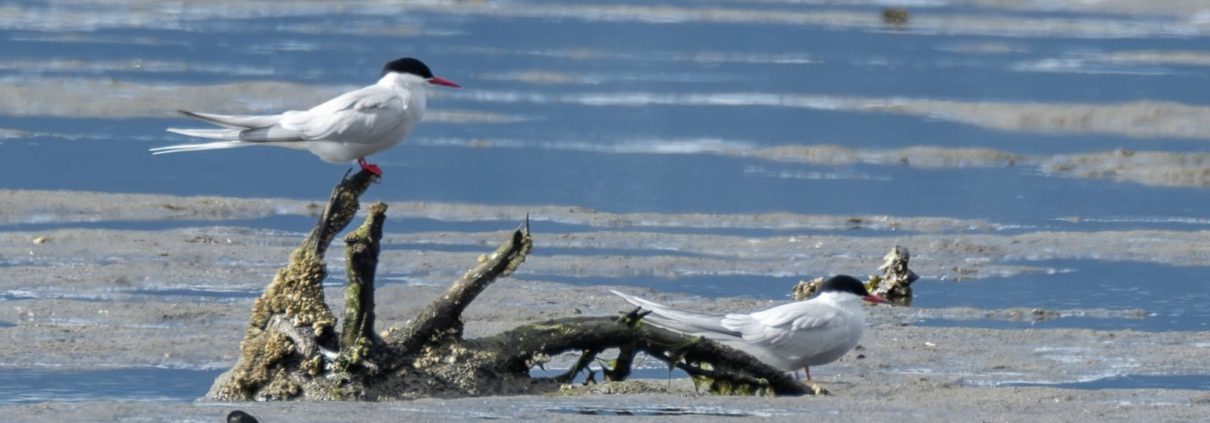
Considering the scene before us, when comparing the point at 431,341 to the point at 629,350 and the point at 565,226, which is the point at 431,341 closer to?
the point at 629,350

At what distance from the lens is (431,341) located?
25.5ft

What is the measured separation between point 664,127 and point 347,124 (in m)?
8.90

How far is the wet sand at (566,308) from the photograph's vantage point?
7359 millimetres

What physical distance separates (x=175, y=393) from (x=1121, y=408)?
326 centimetres

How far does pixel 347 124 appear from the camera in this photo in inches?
352

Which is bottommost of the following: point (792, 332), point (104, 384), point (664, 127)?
point (104, 384)

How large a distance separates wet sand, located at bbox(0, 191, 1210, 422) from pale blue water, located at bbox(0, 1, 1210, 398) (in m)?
0.26

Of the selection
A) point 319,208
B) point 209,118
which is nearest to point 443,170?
point 319,208

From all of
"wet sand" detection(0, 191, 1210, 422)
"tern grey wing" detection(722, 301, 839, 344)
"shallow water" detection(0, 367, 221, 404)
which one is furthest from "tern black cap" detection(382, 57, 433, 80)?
"tern grey wing" detection(722, 301, 839, 344)

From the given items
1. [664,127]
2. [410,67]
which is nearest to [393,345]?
[410,67]

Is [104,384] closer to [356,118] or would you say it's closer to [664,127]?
[356,118]

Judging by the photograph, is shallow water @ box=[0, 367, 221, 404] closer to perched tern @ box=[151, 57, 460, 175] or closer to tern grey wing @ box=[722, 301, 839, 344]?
perched tern @ box=[151, 57, 460, 175]

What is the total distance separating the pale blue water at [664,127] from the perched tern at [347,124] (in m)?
1.54

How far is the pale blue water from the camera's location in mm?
12867
